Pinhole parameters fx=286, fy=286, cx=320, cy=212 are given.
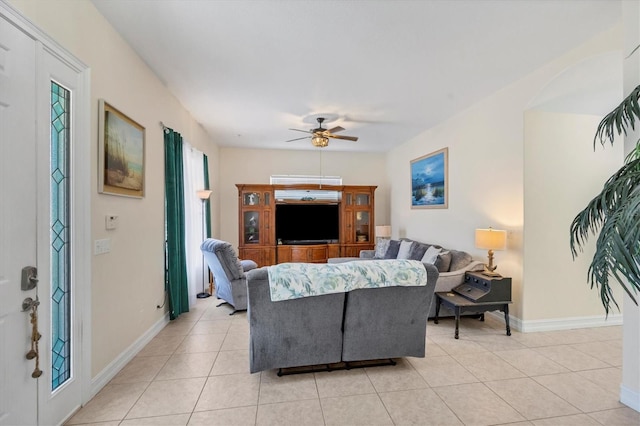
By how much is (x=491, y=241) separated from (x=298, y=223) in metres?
4.09

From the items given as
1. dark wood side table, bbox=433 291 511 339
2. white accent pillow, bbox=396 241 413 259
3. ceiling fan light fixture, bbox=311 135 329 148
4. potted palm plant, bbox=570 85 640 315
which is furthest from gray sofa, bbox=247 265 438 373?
ceiling fan light fixture, bbox=311 135 329 148

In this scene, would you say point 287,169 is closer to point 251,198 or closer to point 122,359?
point 251,198

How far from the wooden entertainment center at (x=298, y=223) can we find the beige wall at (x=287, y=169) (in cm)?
48

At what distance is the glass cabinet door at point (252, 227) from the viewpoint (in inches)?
251

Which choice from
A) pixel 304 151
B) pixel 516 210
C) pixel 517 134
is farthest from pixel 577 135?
pixel 304 151

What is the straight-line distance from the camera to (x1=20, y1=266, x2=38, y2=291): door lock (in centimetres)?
157

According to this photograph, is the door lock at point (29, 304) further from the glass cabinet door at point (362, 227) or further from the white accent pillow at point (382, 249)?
the glass cabinet door at point (362, 227)

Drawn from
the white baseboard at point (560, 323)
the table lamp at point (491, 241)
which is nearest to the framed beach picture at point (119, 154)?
the table lamp at point (491, 241)

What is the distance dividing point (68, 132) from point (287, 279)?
1835mm

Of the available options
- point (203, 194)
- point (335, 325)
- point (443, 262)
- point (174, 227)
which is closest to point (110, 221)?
point (174, 227)

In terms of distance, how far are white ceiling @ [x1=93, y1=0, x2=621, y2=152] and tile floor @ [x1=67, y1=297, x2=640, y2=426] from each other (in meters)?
2.93

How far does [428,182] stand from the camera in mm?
5273

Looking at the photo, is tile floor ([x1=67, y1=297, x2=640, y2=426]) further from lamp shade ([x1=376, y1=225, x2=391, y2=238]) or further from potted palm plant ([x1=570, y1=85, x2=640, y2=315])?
lamp shade ([x1=376, y1=225, x2=391, y2=238])

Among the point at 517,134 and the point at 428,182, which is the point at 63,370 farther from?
the point at 428,182
